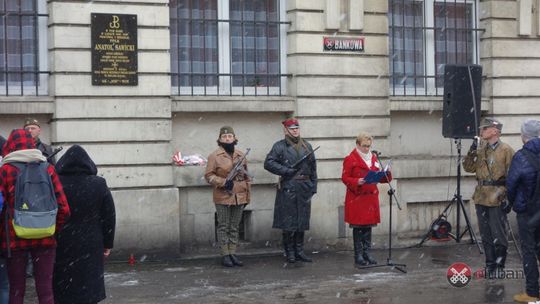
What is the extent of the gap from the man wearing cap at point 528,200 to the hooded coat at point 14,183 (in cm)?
480

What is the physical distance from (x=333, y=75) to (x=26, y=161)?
23.4 feet

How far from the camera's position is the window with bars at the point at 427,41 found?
52.3 ft

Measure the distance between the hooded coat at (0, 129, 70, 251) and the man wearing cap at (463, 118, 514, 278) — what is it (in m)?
5.54

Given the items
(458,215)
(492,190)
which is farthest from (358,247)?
(458,215)

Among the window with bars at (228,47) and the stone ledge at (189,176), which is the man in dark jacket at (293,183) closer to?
the stone ledge at (189,176)

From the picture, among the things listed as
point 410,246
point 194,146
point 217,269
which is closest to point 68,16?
point 194,146

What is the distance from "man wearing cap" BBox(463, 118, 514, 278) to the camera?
1181 cm

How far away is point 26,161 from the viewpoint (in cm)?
848

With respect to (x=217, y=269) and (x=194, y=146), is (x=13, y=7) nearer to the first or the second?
(x=194, y=146)

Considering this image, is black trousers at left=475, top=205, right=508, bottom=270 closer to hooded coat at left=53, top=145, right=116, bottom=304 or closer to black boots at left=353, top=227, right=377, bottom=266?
black boots at left=353, top=227, right=377, bottom=266

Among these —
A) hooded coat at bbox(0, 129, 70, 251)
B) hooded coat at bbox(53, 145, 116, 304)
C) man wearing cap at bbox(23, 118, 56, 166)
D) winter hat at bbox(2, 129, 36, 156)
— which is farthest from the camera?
man wearing cap at bbox(23, 118, 56, 166)

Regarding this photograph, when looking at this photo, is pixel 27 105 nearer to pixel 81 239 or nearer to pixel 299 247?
pixel 299 247

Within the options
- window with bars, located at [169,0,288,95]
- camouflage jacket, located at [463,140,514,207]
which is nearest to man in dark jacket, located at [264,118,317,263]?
window with bars, located at [169,0,288,95]

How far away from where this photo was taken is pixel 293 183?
13.3m
